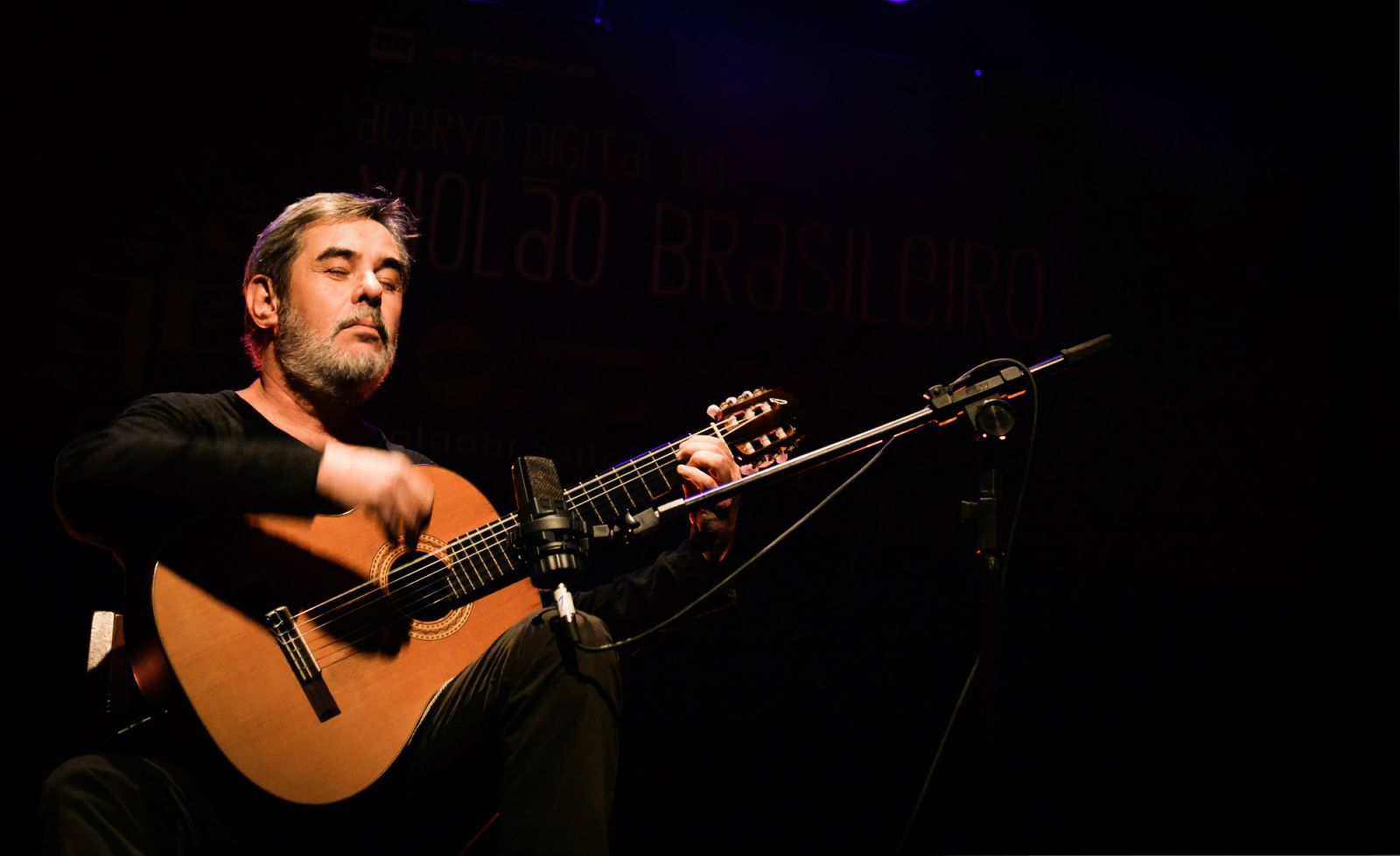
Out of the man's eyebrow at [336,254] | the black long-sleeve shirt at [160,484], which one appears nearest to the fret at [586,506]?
the black long-sleeve shirt at [160,484]

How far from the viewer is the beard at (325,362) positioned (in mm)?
2438

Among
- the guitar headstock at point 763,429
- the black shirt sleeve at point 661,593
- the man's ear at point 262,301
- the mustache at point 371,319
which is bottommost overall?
the black shirt sleeve at point 661,593

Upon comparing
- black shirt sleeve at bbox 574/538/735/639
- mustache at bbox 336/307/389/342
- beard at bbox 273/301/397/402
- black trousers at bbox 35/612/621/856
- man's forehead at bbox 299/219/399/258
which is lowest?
black trousers at bbox 35/612/621/856

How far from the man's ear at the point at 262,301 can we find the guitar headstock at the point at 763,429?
3.78ft

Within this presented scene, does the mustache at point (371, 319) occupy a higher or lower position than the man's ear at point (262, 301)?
lower

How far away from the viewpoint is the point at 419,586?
81.6 inches

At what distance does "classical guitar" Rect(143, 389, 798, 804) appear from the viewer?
182cm

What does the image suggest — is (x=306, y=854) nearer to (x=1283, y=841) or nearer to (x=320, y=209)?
(x=320, y=209)

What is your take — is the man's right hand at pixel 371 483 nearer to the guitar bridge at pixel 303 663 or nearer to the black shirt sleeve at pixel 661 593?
the guitar bridge at pixel 303 663

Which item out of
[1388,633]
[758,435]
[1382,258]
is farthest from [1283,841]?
[758,435]

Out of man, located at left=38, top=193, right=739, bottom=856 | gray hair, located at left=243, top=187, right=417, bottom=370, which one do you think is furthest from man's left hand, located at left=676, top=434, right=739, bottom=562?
gray hair, located at left=243, top=187, right=417, bottom=370

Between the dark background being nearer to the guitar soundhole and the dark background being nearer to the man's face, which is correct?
the man's face

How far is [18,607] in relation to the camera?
9.01 feet

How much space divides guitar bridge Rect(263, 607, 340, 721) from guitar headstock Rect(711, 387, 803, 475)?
3.18 feet
